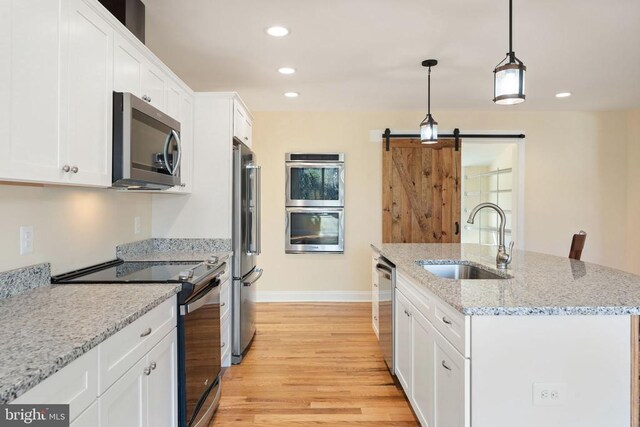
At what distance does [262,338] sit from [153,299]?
2368 millimetres

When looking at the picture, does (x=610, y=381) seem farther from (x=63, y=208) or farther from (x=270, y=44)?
(x=270, y=44)

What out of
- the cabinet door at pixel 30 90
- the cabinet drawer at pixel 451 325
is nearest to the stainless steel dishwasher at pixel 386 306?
the cabinet drawer at pixel 451 325

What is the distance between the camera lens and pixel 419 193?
525cm

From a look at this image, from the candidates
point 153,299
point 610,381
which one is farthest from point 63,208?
point 610,381

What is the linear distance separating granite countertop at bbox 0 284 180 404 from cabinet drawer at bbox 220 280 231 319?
1.15 metres

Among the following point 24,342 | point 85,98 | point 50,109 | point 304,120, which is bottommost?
point 24,342

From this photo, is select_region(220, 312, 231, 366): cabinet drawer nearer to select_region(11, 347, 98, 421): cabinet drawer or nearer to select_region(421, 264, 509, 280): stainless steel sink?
select_region(421, 264, 509, 280): stainless steel sink

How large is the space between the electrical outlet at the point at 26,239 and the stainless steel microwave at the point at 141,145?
409 mm

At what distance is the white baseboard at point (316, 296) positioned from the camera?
524cm

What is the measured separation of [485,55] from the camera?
3322mm

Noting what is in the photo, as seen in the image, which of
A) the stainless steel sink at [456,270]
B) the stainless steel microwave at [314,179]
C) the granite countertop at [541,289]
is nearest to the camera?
the granite countertop at [541,289]

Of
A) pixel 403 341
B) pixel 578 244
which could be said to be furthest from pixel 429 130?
pixel 403 341

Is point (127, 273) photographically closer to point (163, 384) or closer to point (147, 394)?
point (163, 384)

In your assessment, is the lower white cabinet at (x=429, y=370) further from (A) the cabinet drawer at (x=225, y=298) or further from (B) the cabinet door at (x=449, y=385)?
(A) the cabinet drawer at (x=225, y=298)
